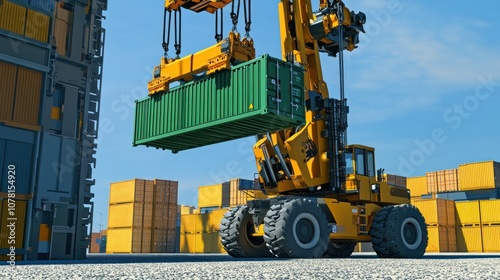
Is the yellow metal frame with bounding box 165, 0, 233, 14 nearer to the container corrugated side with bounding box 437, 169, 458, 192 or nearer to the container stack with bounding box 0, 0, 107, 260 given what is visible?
the container stack with bounding box 0, 0, 107, 260

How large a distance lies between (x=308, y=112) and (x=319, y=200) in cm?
265

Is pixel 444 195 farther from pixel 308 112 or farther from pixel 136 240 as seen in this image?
pixel 308 112

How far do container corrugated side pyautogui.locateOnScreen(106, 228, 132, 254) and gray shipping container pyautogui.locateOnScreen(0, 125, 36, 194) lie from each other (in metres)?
18.0

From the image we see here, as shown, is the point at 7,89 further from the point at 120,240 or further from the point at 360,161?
the point at 120,240

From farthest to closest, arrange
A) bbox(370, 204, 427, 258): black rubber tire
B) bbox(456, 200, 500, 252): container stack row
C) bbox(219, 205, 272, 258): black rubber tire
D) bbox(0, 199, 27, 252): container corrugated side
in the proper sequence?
bbox(456, 200, 500, 252): container stack row < bbox(219, 205, 272, 258): black rubber tire < bbox(370, 204, 427, 258): black rubber tire < bbox(0, 199, 27, 252): container corrugated side

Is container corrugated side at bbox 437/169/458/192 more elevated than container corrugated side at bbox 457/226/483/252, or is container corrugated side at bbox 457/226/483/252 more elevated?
container corrugated side at bbox 437/169/458/192

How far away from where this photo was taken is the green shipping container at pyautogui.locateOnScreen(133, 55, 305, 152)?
1275 centimetres

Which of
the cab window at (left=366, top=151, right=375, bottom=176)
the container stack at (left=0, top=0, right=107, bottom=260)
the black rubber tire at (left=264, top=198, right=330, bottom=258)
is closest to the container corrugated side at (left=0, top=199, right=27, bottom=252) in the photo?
the container stack at (left=0, top=0, right=107, bottom=260)

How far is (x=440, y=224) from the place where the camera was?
31609mm

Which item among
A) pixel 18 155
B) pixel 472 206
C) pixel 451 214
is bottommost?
pixel 451 214

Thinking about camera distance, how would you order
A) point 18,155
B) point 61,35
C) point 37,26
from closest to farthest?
point 18,155, point 37,26, point 61,35

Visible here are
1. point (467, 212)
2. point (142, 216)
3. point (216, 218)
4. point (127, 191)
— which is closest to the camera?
point (142, 216)

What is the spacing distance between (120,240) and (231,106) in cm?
2180

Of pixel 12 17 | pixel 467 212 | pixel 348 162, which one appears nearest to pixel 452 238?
pixel 467 212
